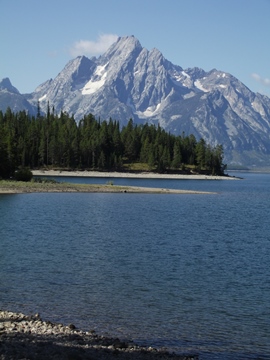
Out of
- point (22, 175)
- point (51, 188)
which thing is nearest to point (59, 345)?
point (51, 188)

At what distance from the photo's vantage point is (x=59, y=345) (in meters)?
19.7

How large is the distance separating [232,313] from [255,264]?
1326 cm

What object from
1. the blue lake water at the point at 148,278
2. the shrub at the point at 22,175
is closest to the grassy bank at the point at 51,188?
the shrub at the point at 22,175

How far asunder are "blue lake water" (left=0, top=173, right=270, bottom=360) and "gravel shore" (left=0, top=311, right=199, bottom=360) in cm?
154

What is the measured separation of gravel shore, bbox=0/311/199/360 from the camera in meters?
18.4

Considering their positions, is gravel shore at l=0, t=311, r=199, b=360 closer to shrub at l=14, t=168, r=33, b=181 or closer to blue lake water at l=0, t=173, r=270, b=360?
blue lake water at l=0, t=173, r=270, b=360

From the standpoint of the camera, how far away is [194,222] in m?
67.9

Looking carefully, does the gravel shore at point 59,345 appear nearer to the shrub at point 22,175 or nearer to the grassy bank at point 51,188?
the grassy bank at point 51,188

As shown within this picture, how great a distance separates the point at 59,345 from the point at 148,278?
14.4 meters

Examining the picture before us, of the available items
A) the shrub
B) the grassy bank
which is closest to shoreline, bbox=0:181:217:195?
the grassy bank

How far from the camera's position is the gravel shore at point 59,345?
18.4m

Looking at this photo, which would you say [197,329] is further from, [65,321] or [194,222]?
[194,222]

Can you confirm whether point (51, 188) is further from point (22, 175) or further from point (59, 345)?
point (59, 345)

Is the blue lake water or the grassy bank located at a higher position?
the grassy bank
